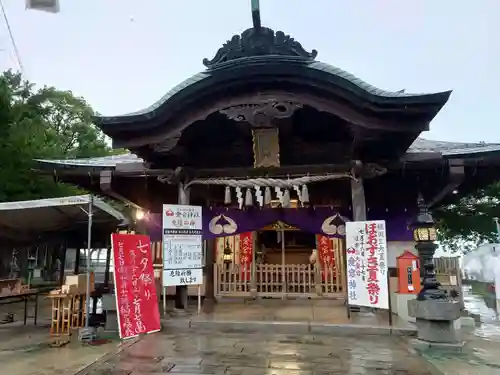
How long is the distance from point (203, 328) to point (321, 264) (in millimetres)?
5145

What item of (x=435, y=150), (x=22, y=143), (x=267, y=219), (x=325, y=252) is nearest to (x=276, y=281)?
(x=325, y=252)

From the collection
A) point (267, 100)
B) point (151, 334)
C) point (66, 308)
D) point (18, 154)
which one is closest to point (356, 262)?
point (267, 100)

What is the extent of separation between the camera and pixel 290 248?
537 inches

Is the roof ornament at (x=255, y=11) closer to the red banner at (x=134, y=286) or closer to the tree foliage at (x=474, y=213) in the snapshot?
the red banner at (x=134, y=286)

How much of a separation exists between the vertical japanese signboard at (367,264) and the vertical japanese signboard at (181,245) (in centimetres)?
307

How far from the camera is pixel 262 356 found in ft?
18.4

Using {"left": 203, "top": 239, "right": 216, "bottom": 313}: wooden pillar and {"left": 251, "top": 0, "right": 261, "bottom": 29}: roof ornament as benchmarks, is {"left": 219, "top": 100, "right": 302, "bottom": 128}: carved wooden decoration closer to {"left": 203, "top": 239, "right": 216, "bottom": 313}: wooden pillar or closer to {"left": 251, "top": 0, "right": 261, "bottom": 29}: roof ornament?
{"left": 251, "top": 0, "right": 261, "bottom": 29}: roof ornament

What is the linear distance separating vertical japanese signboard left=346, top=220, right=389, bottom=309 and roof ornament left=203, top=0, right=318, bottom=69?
11.3ft

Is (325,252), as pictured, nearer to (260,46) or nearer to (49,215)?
(260,46)

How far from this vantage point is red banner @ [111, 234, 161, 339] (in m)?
6.42

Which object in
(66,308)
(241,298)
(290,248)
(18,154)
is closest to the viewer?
(66,308)

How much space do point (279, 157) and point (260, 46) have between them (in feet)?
7.76

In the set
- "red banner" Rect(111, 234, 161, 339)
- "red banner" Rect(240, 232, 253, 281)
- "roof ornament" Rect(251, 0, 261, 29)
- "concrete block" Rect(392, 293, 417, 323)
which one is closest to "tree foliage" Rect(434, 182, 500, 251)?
"red banner" Rect(240, 232, 253, 281)

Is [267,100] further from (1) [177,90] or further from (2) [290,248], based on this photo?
(2) [290,248]
